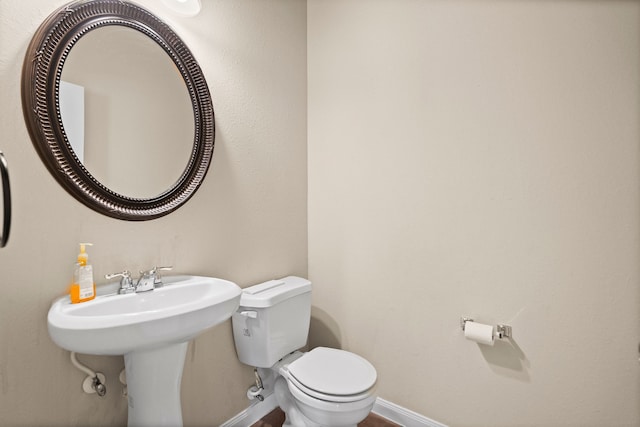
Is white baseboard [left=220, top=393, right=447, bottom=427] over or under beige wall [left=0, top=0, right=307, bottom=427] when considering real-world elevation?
under

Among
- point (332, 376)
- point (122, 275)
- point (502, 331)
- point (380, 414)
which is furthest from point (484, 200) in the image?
point (122, 275)

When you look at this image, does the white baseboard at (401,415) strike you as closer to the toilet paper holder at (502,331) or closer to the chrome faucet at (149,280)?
the toilet paper holder at (502,331)

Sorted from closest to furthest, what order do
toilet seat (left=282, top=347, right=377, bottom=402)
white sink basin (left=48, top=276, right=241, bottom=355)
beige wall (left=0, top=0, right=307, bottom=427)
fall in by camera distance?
white sink basin (left=48, top=276, right=241, bottom=355), beige wall (left=0, top=0, right=307, bottom=427), toilet seat (left=282, top=347, right=377, bottom=402)

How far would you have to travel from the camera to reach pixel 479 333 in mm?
1298

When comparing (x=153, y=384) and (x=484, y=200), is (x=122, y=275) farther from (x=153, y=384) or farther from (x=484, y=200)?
(x=484, y=200)

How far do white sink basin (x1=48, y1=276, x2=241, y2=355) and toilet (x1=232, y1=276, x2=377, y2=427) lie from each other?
1.15ft

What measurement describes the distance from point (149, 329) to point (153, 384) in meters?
0.33

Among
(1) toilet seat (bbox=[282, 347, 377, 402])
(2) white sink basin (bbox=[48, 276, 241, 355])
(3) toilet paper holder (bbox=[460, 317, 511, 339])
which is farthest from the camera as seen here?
(3) toilet paper holder (bbox=[460, 317, 511, 339])

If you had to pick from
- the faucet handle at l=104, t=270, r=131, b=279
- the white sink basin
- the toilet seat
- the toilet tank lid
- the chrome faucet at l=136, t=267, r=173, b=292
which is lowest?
the toilet seat

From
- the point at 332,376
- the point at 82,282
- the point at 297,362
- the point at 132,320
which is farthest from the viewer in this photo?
the point at 297,362

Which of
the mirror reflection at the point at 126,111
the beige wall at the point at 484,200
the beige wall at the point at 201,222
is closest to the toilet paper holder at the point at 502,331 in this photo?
the beige wall at the point at 484,200

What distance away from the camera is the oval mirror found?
3.20ft

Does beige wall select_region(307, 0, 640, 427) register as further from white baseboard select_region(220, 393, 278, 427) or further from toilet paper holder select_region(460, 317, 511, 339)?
white baseboard select_region(220, 393, 278, 427)

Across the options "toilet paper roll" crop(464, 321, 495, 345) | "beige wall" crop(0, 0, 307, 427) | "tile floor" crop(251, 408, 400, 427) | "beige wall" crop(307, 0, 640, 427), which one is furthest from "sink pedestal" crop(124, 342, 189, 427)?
"toilet paper roll" crop(464, 321, 495, 345)
